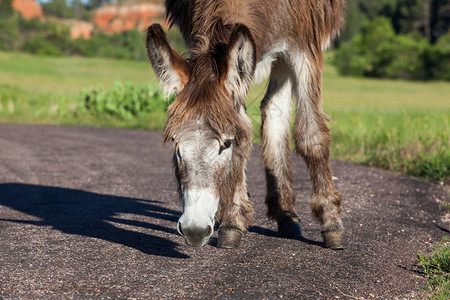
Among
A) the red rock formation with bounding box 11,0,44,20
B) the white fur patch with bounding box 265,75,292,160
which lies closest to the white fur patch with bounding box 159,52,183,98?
the white fur patch with bounding box 265,75,292,160

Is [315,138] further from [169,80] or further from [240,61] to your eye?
[169,80]

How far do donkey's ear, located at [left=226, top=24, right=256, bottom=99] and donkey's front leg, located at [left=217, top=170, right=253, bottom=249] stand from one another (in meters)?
0.99

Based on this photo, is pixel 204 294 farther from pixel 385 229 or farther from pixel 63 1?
pixel 63 1

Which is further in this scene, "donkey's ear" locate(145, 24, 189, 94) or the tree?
the tree

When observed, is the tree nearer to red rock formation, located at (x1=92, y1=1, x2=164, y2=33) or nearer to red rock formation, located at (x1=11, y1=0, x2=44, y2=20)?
red rock formation, located at (x1=92, y1=1, x2=164, y2=33)

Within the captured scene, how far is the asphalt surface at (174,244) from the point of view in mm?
3779

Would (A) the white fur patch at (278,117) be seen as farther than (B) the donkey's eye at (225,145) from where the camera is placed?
Yes

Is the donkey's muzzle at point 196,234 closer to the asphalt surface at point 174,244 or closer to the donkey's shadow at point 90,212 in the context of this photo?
the asphalt surface at point 174,244

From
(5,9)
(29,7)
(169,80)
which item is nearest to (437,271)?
(169,80)

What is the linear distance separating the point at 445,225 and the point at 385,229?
0.75 meters

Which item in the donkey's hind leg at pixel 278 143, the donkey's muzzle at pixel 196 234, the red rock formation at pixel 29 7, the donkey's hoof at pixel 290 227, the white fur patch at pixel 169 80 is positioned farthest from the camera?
the red rock formation at pixel 29 7

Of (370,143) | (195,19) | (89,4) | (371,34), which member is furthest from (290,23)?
(89,4)

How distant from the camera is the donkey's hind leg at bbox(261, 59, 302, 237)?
533 cm

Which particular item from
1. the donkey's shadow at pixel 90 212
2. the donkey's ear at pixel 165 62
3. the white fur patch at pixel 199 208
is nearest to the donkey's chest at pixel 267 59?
the donkey's ear at pixel 165 62
